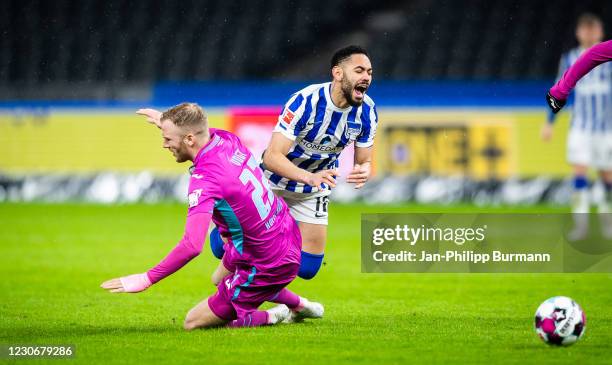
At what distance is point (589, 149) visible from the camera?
13781 mm

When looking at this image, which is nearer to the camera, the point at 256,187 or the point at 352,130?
the point at 256,187

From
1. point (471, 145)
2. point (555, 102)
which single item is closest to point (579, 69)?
point (555, 102)

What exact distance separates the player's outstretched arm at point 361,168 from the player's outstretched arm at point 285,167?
21 cm

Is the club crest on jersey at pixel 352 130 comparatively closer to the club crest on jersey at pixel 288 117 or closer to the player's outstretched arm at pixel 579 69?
the club crest on jersey at pixel 288 117

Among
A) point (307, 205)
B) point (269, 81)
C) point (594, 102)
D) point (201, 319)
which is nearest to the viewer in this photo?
point (201, 319)

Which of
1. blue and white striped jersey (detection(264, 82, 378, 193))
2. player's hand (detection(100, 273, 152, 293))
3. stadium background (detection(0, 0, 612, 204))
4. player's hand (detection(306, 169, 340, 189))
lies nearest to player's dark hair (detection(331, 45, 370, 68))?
blue and white striped jersey (detection(264, 82, 378, 193))

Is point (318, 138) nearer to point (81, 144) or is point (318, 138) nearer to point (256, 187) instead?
point (256, 187)

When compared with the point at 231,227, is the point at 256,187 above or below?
above

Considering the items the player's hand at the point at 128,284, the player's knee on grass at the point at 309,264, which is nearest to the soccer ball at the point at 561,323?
the player's knee on grass at the point at 309,264

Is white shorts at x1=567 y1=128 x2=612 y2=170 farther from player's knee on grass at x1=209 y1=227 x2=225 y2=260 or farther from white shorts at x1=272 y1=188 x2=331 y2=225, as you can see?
player's knee on grass at x1=209 y1=227 x2=225 y2=260

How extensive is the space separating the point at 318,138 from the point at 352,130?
0.26 m

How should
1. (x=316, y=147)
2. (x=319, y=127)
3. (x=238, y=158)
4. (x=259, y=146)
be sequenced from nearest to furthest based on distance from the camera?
(x=238, y=158) < (x=319, y=127) < (x=316, y=147) < (x=259, y=146)

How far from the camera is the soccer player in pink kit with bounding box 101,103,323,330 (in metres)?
6.41

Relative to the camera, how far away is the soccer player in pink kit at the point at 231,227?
6414 millimetres
